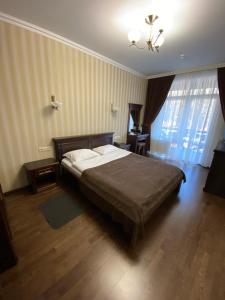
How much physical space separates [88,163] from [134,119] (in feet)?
9.54

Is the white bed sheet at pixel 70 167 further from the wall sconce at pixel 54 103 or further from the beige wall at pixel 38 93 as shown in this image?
the wall sconce at pixel 54 103

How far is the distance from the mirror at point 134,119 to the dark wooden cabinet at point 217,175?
2.54m

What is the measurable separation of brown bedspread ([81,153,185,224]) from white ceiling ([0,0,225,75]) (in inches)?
87.5

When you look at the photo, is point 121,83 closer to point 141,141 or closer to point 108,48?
point 108,48

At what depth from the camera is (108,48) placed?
2.66m

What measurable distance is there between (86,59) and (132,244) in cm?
342

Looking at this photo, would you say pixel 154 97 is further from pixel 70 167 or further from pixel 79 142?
pixel 70 167

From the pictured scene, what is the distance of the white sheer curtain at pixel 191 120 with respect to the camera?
3451 mm

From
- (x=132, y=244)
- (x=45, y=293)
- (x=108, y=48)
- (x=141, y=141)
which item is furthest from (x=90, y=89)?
(x=45, y=293)

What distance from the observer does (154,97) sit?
4418 millimetres

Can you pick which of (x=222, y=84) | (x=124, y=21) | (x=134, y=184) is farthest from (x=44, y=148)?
(x=222, y=84)

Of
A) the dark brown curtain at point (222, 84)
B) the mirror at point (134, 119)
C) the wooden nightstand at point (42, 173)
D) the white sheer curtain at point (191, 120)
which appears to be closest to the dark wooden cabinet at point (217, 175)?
the white sheer curtain at point (191, 120)

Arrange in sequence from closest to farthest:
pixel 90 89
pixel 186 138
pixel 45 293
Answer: pixel 45 293 → pixel 90 89 → pixel 186 138

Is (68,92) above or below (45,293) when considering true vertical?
above
